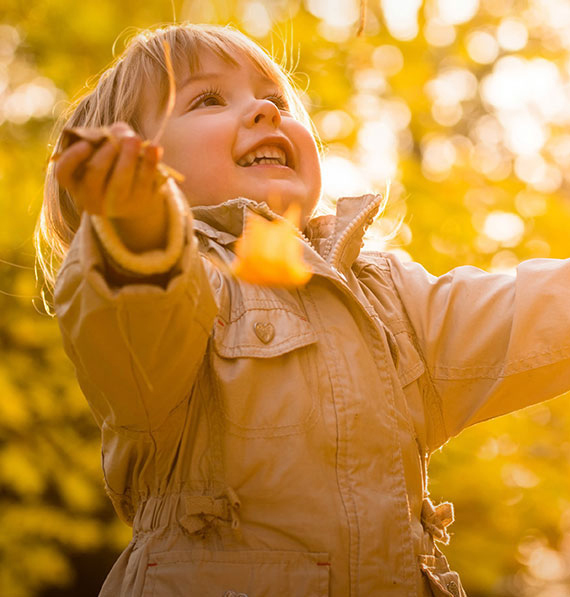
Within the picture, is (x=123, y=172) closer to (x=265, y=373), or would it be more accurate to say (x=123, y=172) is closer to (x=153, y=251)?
(x=153, y=251)

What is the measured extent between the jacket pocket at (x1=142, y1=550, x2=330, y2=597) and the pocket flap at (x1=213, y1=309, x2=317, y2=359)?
0.33 meters

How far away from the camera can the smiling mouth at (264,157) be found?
5.38 feet

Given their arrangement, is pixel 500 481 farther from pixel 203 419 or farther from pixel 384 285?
pixel 203 419

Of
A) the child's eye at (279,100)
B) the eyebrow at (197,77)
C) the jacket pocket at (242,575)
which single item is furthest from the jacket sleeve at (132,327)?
the child's eye at (279,100)

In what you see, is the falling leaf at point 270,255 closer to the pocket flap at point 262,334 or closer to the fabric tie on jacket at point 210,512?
the pocket flap at point 262,334

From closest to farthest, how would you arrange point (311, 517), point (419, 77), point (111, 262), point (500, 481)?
point (111, 262) < point (311, 517) < point (500, 481) < point (419, 77)

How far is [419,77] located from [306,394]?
12.2ft

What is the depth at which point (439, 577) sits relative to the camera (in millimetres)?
1364

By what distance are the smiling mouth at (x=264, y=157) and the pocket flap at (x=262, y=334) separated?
39cm

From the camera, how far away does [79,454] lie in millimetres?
3760

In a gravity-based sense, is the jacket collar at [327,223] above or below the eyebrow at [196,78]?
below

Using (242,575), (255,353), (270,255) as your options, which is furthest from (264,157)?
(242,575)

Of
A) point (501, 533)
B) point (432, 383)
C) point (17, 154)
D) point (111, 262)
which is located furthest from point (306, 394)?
point (501, 533)

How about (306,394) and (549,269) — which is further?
(549,269)
